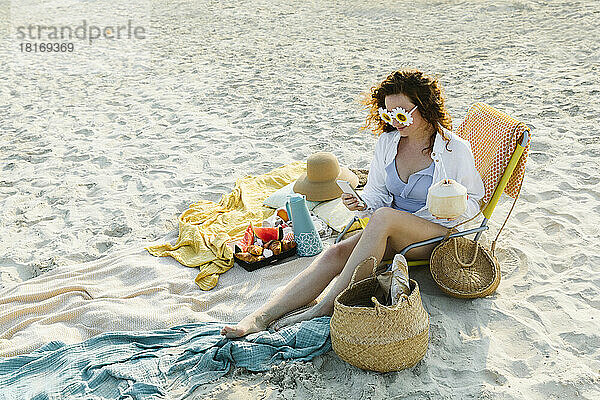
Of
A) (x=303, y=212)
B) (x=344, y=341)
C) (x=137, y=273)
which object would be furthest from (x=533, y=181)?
(x=137, y=273)

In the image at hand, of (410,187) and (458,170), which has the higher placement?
(458,170)

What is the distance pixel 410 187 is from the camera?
362 cm

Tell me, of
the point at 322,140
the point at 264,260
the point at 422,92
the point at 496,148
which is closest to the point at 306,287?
the point at 264,260

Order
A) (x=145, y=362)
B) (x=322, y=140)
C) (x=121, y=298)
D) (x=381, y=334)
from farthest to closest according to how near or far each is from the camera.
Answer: (x=322, y=140) < (x=121, y=298) < (x=145, y=362) < (x=381, y=334)

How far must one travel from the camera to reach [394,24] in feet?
37.5

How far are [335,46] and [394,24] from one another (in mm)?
1974

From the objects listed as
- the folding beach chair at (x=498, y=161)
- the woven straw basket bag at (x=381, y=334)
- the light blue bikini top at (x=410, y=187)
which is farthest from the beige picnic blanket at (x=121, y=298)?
the folding beach chair at (x=498, y=161)

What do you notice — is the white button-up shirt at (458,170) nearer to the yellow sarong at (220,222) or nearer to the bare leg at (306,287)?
the bare leg at (306,287)

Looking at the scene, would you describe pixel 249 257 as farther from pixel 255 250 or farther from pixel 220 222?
pixel 220 222

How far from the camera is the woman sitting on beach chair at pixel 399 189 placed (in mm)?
3301

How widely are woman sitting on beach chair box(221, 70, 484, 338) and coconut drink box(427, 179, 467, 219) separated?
0.72 feet

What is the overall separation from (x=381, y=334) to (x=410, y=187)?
3.62 feet

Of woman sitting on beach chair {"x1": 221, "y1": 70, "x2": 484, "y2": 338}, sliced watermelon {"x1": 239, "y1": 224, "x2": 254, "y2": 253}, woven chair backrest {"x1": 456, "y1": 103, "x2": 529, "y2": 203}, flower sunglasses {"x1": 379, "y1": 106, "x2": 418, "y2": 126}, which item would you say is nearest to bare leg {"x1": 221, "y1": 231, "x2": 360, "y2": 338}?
woman sitting on beach chair {"x1": 221, "y1": 70, "x2": 484, "y2": 338}

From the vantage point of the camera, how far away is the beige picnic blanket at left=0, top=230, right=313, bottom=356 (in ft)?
11.4
